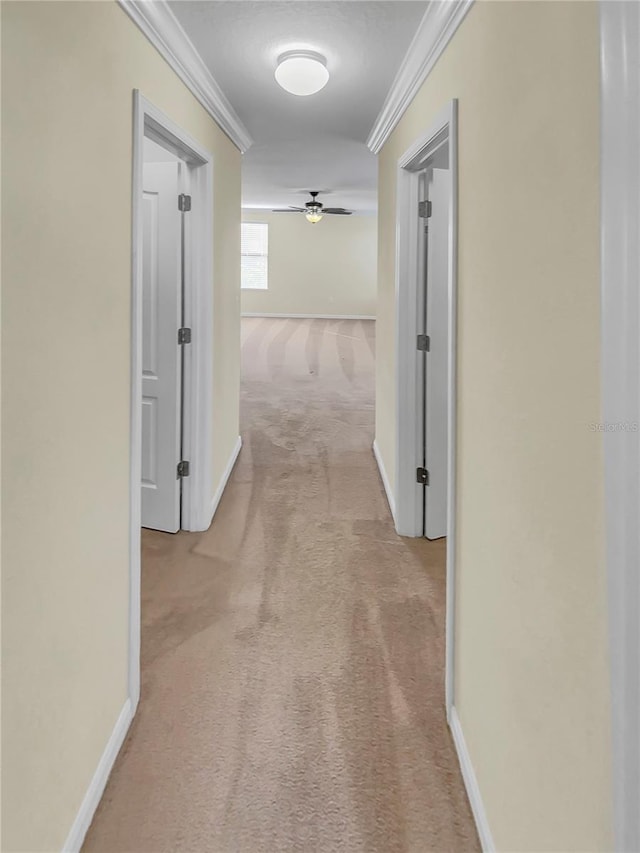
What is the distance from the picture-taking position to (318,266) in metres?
12.3

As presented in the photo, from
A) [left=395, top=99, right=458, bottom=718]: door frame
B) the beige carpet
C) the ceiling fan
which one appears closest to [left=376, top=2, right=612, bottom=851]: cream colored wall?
the beige carpet

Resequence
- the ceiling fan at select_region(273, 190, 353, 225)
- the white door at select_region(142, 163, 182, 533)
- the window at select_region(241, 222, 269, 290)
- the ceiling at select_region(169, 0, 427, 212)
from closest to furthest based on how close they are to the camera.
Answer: the ceiling at select_region(169, 0, 427, 212), the white door at select_region(142, 163, 182, 533), the ceiling fan at select_region(273, 190, 353, 225), the window at select_region(241, 222, 269, 290)

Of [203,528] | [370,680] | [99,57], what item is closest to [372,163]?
[203,528]

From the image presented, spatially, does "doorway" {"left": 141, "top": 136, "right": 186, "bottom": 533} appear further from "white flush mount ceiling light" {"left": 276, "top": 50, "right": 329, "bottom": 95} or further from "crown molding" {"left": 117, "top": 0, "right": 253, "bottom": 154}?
"white flush mount ceiling light" {"left": 276, "top": 50, "right": 329, "bottom": 95}

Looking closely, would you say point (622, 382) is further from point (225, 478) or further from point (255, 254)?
point (255, 254)

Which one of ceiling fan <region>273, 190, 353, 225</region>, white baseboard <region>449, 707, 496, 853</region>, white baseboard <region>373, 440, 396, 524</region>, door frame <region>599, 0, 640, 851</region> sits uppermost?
ceiling fan <region>273, 190, 353, 225</region>

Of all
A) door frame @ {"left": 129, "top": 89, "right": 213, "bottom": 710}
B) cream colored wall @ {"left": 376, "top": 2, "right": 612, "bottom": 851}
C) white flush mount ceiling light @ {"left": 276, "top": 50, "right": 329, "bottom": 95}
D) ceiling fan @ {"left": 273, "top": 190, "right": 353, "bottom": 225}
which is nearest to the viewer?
cream colored wall @ {"left": 376, "top": 2, "right": 612, "bottom": 851}

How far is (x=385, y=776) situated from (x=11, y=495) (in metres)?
1.29

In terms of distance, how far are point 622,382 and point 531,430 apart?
398 millimetres

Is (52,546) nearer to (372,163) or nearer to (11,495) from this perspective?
(11,495)

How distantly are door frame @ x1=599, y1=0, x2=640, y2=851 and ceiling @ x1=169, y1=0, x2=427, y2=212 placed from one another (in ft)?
4.97

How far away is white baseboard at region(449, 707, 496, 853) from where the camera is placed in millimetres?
1429

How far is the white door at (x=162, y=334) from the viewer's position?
121 inches

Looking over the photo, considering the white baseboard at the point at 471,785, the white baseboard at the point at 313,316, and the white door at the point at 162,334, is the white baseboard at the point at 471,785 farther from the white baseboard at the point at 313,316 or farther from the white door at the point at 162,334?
the white baseboard at the point at 313,316
